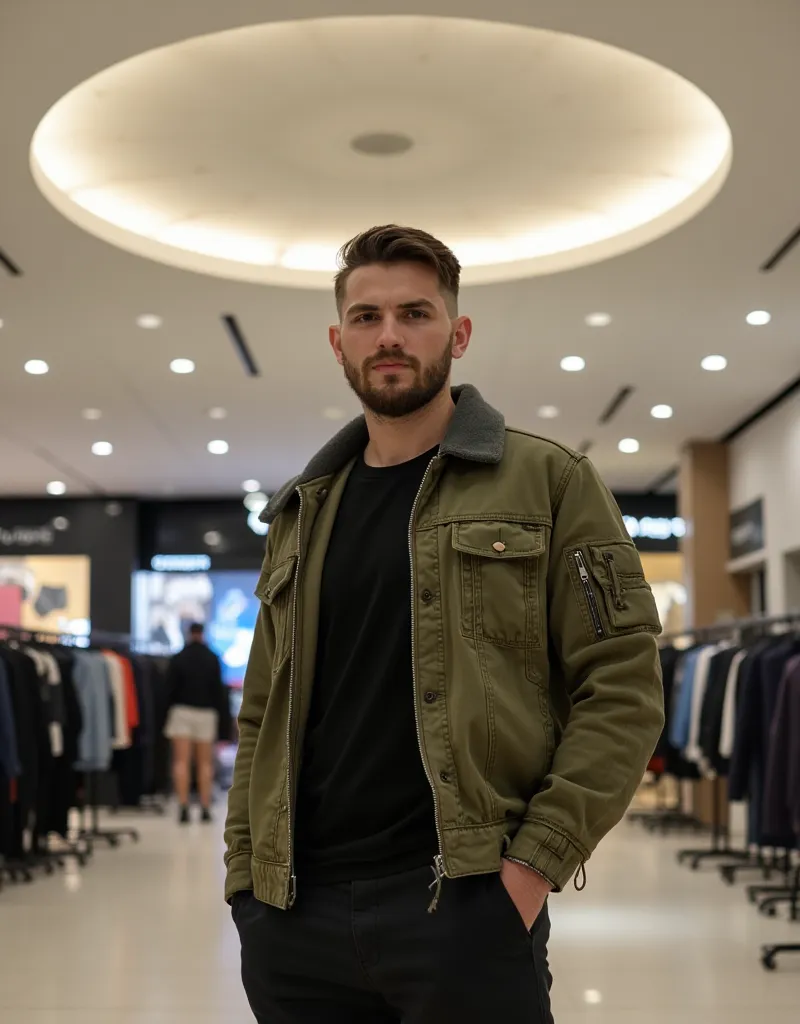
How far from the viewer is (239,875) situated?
5.67ft

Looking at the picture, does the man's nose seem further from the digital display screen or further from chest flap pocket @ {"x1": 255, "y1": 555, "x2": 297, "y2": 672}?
the digital display screen

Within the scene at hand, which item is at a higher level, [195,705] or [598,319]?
[598,319]

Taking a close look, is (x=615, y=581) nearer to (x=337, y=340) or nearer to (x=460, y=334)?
(x=460, y=334)

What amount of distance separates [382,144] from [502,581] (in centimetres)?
559

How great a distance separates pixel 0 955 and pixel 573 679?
15.6ft

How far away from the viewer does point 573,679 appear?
1628 mm

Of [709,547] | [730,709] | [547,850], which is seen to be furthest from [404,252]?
[709,547]

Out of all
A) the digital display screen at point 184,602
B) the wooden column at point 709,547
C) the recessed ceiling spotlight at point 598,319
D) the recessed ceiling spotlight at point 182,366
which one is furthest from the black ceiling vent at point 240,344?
the digital display screen at point 184,602

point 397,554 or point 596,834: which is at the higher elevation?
point 397,554

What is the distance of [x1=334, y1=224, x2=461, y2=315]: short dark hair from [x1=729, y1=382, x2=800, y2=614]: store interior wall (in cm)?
962

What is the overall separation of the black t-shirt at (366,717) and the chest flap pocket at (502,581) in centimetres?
9

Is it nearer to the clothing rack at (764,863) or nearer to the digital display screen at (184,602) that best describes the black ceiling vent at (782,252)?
Result: the clothing rack at (764,863)

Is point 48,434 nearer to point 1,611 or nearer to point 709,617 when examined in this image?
point 1,611

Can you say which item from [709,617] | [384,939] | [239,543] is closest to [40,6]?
[384,939]
